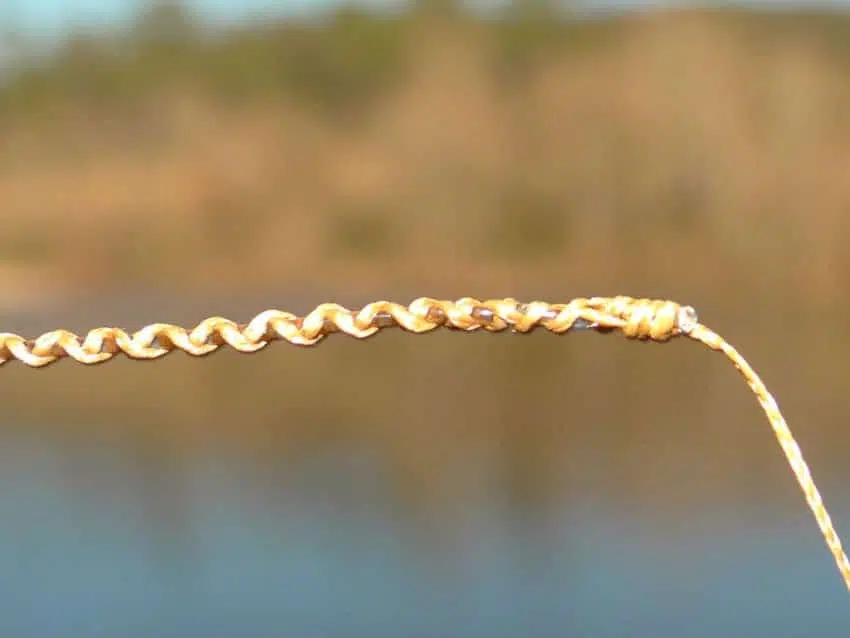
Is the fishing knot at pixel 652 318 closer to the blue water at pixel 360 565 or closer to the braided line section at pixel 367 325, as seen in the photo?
the braided line section at pixel 367 325

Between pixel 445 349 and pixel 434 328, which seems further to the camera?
pixel 445 349

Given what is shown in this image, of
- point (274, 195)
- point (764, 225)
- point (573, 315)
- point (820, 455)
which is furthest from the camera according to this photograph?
point (274, 195)

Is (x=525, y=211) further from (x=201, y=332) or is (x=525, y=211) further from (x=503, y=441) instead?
(x=201, y=332)

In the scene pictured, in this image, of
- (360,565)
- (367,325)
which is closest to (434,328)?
(367,325)

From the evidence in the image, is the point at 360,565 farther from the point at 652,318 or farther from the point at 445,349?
the point at 652,318

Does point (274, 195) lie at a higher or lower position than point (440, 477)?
higher

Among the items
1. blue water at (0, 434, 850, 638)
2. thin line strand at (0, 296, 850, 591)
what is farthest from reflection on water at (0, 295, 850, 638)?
thin line strand at (0, 296, 850, 591)

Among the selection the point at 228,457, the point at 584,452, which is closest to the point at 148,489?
the point at 228,457

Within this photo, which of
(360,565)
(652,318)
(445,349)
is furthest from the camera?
(445,349)
